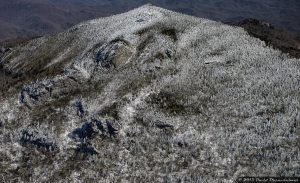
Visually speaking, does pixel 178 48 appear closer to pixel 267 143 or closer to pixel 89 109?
pixel 89 109

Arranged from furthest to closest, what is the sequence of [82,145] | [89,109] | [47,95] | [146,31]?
1. [146,31]
2. [47,95]
3. [89,109]
4. [82,145]

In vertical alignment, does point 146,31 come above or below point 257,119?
above

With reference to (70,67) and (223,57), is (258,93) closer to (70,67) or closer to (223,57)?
(223,57)

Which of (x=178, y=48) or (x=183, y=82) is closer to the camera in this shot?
(x=183, y=82)

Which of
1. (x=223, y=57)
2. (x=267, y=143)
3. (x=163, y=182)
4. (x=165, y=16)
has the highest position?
(x=165, y=16)

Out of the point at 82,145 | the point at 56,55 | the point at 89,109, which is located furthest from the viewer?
the point at 56,55

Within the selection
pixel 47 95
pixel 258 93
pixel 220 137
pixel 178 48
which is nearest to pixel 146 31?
pixel 178 48

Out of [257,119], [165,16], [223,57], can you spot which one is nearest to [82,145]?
[257,119]
